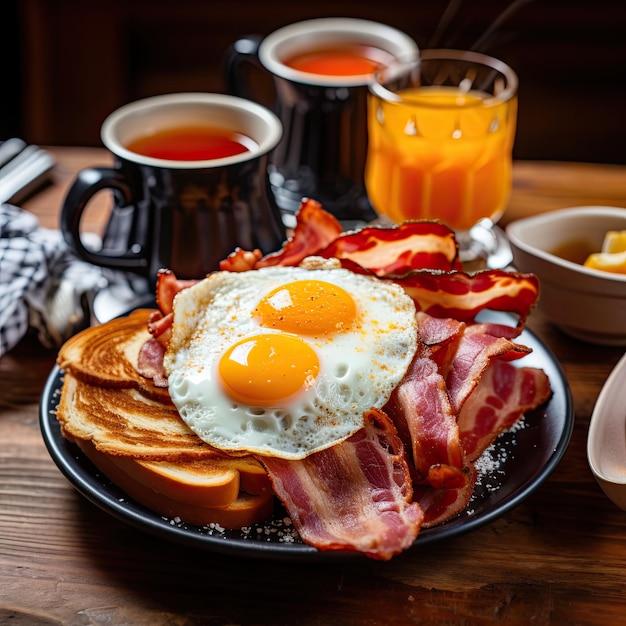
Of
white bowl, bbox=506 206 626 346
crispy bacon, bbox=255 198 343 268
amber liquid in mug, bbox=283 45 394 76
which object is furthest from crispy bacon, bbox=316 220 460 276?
amber liquid in mug, bbox=283 45 394 76

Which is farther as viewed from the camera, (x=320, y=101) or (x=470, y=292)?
(x=320, y=101)

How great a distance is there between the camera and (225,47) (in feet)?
12.2

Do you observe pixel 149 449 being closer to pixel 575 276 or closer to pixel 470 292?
pixel 470 292

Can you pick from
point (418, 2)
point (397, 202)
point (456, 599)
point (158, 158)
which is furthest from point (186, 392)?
point (418, 2)

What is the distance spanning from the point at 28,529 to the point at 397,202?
116cm

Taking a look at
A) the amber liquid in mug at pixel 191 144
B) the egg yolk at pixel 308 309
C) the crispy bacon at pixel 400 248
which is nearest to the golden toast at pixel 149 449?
the egg yolk at pixel 308 309

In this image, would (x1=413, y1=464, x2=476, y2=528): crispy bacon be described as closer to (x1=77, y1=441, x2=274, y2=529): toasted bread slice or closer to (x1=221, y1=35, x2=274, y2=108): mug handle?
(x1=77, y1=441, x2=274, y2=529): toasted bread slice

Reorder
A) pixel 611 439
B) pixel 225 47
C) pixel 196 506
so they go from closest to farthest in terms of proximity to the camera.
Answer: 1. pixel 196 506
2. pixel 611 439
3. pixel 225 47

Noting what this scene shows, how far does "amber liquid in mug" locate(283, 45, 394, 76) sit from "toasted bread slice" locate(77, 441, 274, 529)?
4.46 ft

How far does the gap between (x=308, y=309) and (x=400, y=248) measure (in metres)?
0.27

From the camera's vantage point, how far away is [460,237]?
2.09 m

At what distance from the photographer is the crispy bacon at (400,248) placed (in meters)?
1.54

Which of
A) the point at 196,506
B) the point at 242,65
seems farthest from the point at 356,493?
the point at 242,65

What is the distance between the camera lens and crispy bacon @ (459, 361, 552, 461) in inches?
52.4
